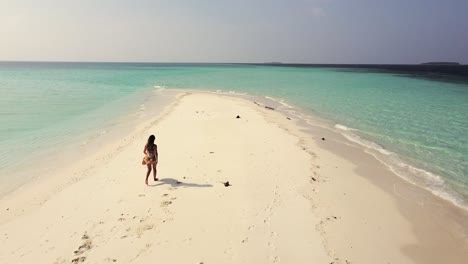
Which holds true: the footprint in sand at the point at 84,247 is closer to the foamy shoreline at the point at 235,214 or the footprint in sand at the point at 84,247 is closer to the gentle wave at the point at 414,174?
the foamy shoreline at the point at 235,214

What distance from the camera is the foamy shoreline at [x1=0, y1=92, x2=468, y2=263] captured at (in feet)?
22.9

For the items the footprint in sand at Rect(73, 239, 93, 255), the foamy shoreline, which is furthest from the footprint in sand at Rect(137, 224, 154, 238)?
the footprint in sand at Rect(73, 239, 93, 255)

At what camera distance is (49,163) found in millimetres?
13273

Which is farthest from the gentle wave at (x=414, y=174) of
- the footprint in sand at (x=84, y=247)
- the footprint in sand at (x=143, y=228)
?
the footprint in sand at (x=84, y=247)

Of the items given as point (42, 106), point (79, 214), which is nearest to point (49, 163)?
point (79, 214)

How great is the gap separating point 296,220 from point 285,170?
368 cm

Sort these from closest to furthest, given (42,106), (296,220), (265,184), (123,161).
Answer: (296,220)
(265,184)
(123,161)
(42,106)

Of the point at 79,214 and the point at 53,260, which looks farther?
the point at 79,214

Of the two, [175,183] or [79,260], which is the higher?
[175,183]

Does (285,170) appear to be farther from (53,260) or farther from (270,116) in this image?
(270,116)

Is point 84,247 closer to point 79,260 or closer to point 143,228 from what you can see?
point 79,260

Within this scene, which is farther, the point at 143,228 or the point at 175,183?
the point at 175,183

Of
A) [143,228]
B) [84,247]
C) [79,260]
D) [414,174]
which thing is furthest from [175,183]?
[414,174]

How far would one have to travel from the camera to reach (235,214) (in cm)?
845
